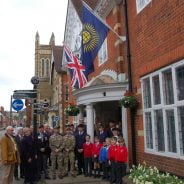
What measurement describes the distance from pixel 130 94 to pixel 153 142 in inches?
81.3

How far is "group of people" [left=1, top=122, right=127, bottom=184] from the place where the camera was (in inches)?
373

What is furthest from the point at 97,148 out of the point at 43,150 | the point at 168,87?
the point at 168,87

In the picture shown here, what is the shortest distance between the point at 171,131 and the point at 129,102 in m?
2.31

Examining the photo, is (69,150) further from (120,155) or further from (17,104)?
(17,104)

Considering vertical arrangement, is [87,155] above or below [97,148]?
below

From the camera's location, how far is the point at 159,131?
31.3 feet

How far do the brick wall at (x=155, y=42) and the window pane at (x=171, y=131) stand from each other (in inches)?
13.5

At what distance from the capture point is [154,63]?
9523 mm

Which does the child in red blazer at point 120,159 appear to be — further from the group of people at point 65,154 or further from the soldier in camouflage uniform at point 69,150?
the soldier in camouflage uniform at point 69,150

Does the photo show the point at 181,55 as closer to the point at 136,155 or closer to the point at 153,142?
the point at 153,142

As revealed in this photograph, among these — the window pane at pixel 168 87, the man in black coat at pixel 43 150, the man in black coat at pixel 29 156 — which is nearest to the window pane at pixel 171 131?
the window pane at pixel 168 87

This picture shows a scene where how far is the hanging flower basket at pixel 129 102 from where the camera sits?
10866 mm

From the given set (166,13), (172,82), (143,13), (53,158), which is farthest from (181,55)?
(53,158)

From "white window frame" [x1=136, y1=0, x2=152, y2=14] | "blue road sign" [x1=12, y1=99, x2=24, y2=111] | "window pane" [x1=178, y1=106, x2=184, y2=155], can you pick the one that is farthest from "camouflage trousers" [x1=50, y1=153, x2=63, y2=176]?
"white window frame" [x1=136, y1=0, x2=152, y2=14]
